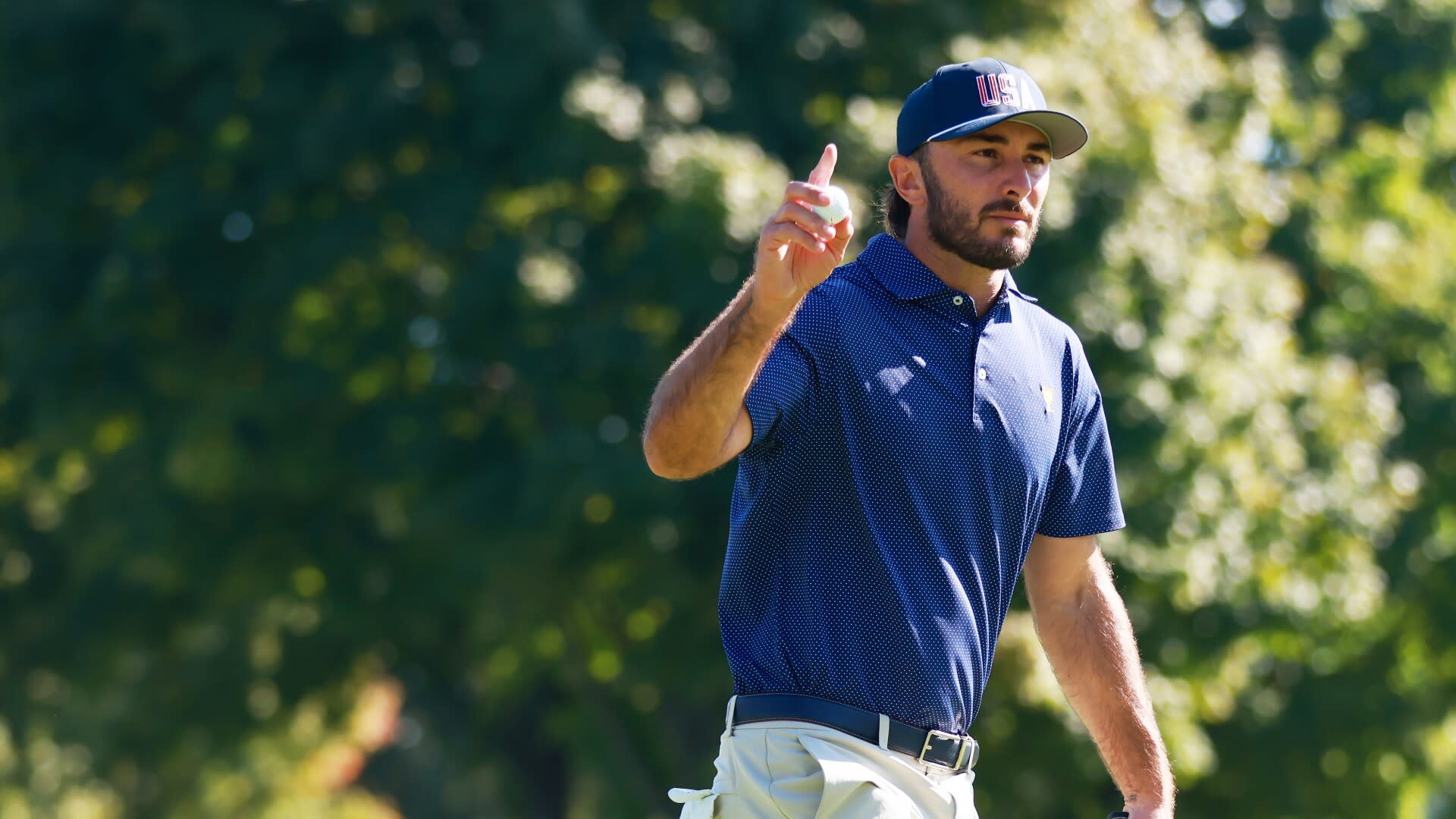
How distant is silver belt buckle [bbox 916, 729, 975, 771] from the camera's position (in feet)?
11.4

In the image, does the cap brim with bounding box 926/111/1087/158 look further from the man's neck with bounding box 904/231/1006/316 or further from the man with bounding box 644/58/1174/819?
the man's neck with bounding box 904/231/1006/316

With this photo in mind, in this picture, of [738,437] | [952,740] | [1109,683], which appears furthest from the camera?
[1109,683]

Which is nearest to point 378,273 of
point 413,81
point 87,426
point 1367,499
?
point 413,81

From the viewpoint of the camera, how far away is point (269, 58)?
13.4 meters

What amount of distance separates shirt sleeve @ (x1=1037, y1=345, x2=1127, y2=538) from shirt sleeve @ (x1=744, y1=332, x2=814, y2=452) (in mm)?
698

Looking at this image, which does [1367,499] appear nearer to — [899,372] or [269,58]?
[269,58]

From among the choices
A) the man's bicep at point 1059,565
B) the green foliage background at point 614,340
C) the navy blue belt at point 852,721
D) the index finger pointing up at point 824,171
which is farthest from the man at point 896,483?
the green foliage background at point 614,340

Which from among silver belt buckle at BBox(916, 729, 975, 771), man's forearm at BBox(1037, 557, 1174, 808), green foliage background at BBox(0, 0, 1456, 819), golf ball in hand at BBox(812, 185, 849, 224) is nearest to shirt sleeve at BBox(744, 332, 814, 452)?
golf ball in hand at BBox(812, 185, 849, 224)

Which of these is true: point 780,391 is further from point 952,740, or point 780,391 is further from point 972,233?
point 952,740

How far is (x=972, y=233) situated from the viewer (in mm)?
3596

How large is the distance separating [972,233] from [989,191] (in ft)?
0.28

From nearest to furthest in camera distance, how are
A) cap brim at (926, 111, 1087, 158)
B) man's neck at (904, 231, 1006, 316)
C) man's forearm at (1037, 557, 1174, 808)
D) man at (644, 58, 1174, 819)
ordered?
man at (644, 58, 1174, 819) < cap brim at (926, 111, 1087, 158) < man's neck at (904, 231, 1006, 316) < man's forearm at (1037, 557, 1174, 808)

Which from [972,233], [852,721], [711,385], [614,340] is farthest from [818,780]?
[614,340]

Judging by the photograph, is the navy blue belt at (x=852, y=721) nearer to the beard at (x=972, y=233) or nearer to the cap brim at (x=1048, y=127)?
the beard at (x=972, y=233)
